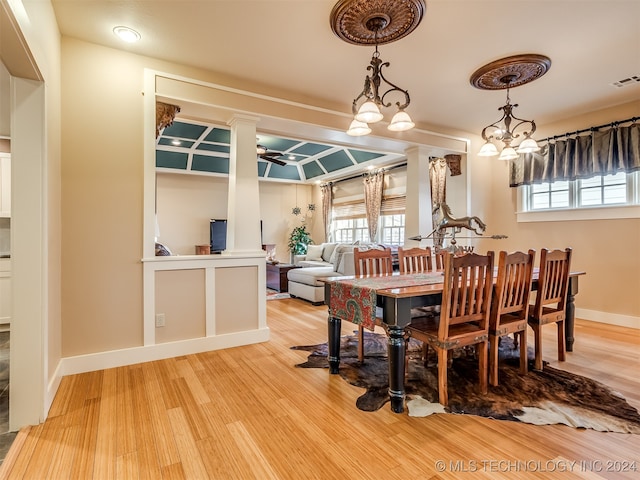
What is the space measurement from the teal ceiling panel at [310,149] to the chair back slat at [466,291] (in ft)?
16.9

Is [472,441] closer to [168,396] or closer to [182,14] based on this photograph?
[168,396]

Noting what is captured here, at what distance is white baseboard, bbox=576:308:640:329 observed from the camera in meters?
3.98

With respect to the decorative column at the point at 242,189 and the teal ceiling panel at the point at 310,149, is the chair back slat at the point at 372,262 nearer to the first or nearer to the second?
the decorative column at the point at 242,189

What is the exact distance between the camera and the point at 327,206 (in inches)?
351

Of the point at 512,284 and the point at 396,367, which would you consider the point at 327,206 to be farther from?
the point at 396,367

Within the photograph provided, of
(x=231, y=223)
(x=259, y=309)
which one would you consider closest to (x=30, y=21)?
(x=231, y=223)

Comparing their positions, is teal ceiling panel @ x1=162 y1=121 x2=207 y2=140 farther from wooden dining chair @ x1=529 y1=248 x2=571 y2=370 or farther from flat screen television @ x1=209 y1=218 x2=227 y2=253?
wooden dining chair @ x1=529 y1=248 x2=571 y2=370

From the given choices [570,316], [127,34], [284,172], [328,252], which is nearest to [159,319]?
[127,34]

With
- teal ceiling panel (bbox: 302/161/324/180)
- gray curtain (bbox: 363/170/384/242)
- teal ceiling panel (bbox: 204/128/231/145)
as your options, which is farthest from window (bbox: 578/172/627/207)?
teal ceiling panel (bbox: 204/128/231/145)

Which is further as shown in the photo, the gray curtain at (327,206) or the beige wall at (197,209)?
the gray curtain at (327,206)

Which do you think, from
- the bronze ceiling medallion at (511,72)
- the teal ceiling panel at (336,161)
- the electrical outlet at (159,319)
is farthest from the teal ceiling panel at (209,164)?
the bronze ceiling medallion at (511,72)

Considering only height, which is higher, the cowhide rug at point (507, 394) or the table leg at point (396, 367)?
the table leg at point (396, 367)

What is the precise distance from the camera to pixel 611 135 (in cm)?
399

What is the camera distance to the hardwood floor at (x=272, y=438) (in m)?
1.59
